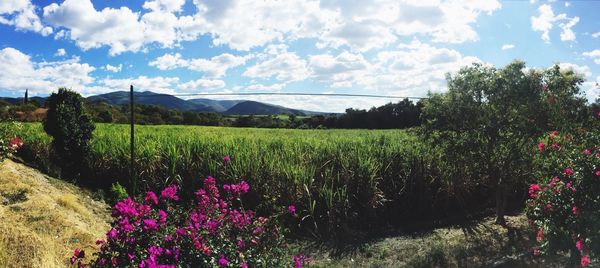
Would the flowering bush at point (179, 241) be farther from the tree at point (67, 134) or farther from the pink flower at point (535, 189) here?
the tree at point (67, 134)

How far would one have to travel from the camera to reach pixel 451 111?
788cm

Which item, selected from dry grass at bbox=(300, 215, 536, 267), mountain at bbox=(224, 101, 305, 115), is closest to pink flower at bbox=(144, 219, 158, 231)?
dry grass at bbox=(300, 215, 536, 267)

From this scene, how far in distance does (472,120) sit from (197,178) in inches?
228

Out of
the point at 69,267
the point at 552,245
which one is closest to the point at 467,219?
the point at 552,245

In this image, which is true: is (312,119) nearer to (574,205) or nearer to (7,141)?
(7,141)

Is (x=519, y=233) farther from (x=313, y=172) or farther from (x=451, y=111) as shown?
(x=313, y=172)

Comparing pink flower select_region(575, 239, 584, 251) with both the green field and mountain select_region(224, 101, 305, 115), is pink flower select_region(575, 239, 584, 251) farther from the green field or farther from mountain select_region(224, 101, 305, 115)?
mountain select_region(224, 101, 305, 115)

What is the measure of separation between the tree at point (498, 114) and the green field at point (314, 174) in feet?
3.43

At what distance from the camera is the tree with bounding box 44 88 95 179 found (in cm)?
1072

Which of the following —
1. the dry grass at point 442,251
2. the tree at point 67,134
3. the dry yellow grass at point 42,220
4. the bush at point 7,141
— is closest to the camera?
the dry yellow grass at point 42,220

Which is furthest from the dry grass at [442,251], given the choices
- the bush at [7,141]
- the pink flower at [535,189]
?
the bush at [7,141]

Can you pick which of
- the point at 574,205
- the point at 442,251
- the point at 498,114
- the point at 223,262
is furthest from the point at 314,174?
the point at 223,262

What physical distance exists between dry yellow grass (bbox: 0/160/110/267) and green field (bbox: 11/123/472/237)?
134 cm

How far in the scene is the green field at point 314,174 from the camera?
804 centimetres
